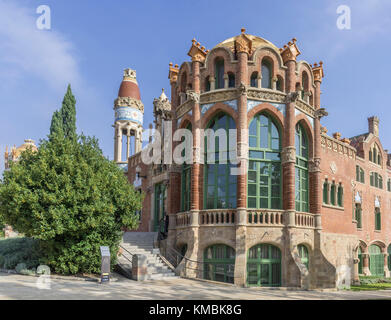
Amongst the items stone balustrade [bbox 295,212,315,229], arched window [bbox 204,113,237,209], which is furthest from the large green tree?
stone balustrade [bbox 295,212,315,229]

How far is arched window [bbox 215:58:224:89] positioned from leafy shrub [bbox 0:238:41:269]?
12.7 m

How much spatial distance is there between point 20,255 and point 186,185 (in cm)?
927

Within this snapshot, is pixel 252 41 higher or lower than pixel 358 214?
higher

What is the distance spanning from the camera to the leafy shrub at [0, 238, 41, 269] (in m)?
18.9

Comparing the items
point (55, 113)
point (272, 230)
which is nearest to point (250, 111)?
point (272, 230)

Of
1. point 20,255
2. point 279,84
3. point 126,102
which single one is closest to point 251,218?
point 279,84

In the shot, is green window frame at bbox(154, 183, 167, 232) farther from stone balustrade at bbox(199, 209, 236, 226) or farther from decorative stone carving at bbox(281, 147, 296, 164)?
decorative stone carving at bbox(281, 147, 296, 164)

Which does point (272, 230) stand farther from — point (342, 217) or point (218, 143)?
point (342, 217)

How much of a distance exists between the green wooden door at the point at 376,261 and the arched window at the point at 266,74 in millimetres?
19037

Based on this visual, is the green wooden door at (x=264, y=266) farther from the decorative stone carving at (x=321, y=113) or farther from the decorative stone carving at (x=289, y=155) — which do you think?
the decorative stone carving at (x=321, y=113)

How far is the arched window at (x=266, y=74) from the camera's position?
20828 mm

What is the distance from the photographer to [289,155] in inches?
780

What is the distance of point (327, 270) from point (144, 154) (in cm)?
1660

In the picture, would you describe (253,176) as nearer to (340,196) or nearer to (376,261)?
(340,196)
